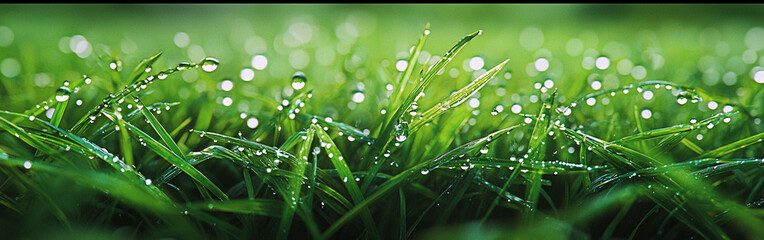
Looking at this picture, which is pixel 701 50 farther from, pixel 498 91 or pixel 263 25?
pixel 263 25

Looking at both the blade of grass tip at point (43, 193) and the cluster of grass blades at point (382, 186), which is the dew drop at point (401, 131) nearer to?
the cluster of grass blades at point (382, 186)

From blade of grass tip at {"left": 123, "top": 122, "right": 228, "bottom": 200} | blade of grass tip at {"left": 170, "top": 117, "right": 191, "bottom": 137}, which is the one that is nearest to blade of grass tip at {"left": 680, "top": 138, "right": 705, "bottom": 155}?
blade of grass tip at {"left": 123, "top": 122, "right": 228, "bottom": 200}

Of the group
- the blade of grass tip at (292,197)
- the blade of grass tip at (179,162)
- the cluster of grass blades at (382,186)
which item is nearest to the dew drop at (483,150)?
the cluster of grass blades at (382,186)

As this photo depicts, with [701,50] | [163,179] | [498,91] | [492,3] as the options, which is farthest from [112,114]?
[492,3]

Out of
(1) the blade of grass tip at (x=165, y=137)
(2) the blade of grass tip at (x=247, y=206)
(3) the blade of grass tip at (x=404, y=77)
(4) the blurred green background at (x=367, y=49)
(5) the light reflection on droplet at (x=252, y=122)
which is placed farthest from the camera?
(4) the blurred green background at (x=367, y=49)

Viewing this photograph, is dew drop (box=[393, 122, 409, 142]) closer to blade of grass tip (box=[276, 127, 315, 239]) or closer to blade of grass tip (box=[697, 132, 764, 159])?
blade of grass tip (box=[276, 127, 315, 239])

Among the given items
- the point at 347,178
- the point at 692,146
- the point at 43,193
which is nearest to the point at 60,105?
the point at 43,193

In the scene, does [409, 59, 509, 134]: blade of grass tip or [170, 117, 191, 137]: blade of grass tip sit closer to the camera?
[409, 59, 509, 134]: blade of grass tip

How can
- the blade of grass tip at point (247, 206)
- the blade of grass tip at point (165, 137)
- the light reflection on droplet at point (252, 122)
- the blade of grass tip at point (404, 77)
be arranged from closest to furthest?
the blade of grass tip at point (247, 206) < the blade of grass tip at point (165, 137) < the blade of grass tip at point (404, 77) < the light reflection on droplet at point (252, 122)
